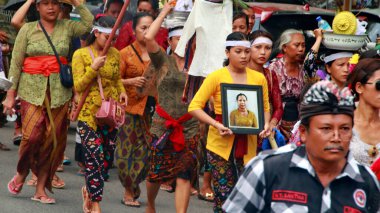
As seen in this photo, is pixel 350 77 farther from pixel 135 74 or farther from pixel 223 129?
pixel 135 74

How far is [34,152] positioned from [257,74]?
8.95 ft

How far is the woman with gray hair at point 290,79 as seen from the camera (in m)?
10.5

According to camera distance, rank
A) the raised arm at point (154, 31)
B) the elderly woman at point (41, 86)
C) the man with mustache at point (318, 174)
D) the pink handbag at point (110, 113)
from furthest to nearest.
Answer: the elderly woman at point (41, 86), the pink handbag at point (110, 113), the raised arm at point (154, 31), the man with mustache at point (318, 174)

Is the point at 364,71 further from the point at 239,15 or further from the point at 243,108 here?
the point at 239,15

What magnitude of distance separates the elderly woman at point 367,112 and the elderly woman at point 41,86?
14.0 feet

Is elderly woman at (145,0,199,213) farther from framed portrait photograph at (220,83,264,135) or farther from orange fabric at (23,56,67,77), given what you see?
orange fabric at (23,56,67,77)

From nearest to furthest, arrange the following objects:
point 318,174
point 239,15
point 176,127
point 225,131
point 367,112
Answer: point 318,174, point 367,112, point 225,131, point 176,127, point 239,15

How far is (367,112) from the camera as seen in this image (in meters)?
6.64

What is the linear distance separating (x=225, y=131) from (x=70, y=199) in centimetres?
284

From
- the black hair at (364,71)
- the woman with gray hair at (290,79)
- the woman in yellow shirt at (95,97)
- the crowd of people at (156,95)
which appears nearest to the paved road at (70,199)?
the crowd of people at (156,95)

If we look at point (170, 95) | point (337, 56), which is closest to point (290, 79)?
point (337, 56)

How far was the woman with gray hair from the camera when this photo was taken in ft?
34.5

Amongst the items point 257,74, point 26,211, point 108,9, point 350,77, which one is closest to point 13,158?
point 108,9

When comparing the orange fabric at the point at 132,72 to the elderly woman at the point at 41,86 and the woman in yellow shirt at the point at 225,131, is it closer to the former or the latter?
the elderly woman at the point at 41,86
